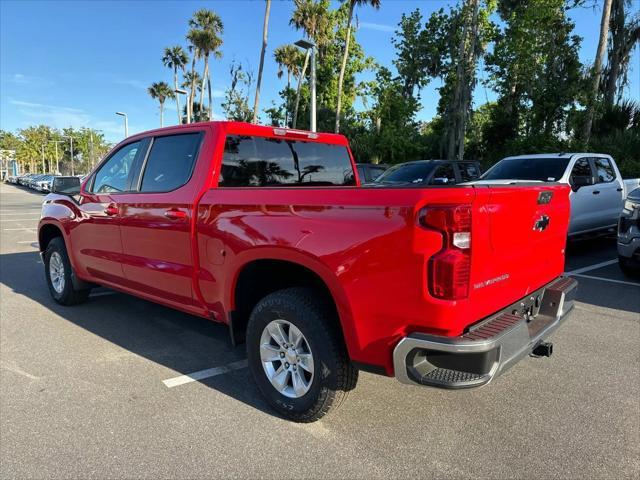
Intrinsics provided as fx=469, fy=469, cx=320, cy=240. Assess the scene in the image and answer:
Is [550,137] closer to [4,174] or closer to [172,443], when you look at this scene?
[172,443]

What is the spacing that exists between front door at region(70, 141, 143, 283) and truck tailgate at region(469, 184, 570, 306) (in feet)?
10.5

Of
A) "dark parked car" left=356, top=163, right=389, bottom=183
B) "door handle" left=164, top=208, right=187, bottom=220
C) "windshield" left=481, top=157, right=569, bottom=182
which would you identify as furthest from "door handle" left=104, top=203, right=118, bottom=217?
"dark parked car" left=356, top=163, right=389, bottom=183

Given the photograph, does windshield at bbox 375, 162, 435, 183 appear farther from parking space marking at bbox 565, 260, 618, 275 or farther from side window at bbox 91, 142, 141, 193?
side window at bbox 91, 142, 141, 193

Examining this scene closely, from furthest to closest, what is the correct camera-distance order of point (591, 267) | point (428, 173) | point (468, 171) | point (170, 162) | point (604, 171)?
point (468, 171) < point (428, 173) < point (604, 171) < point (591, 267) < point (170, 162)

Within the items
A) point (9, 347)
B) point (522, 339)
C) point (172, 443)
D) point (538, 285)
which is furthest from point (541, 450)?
point (9, 347)

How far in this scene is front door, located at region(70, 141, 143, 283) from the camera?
4.39m

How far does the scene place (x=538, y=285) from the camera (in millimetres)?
3146

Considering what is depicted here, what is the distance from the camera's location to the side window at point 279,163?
3.66 m

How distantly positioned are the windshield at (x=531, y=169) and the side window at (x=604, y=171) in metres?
1.16

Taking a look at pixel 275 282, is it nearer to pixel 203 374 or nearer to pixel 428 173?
pixel 203 374

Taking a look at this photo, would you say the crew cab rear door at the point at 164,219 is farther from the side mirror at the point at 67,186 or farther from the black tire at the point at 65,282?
the black tire at the point at 65,282

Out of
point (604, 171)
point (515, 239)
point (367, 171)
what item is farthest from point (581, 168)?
point (367, 171)

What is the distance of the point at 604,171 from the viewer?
9312 mm

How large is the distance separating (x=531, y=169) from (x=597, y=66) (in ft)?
36.0
